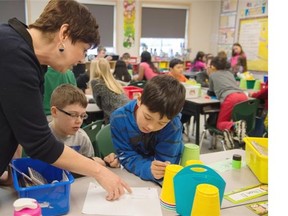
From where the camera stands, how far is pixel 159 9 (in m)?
7.83

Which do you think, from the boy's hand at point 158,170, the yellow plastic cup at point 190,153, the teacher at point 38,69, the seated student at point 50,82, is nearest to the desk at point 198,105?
the seated student at point 50,82

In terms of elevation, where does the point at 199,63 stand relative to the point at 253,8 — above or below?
below

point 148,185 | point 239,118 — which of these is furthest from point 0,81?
point 239,118

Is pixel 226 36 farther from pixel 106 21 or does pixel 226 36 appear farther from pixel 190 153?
pixel 190 153

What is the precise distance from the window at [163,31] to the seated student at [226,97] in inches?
177

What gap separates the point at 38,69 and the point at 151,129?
590 mm

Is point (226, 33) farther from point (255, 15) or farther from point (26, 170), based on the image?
point (26, 170)

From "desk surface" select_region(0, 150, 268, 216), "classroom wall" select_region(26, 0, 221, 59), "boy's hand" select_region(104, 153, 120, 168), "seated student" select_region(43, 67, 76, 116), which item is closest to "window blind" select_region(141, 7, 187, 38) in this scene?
"classroom wall" select_region(26, 0, 221, 59)

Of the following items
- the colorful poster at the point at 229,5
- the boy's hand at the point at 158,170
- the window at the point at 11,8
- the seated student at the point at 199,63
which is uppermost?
the colorful poster at the point at 229,5

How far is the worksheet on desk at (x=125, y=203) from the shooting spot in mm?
1052

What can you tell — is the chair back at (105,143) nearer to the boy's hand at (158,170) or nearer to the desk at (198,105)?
the boy's hand at (158,170)

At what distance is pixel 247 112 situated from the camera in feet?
10.5

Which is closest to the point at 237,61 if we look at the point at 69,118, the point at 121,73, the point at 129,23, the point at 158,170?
the point at 121,73
